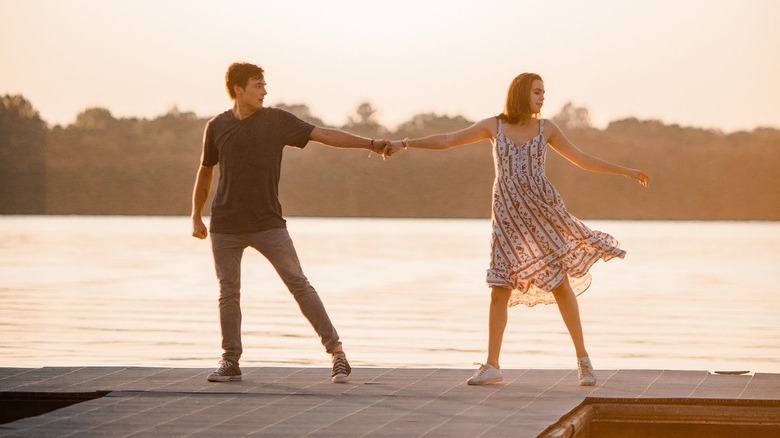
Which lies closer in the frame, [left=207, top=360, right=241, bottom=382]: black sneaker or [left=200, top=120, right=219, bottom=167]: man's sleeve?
[left=207, top=360, right=241, bottom=382]: black sneaker

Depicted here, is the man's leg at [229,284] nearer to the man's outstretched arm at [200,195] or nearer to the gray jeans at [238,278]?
the gray jeans at [238,278]

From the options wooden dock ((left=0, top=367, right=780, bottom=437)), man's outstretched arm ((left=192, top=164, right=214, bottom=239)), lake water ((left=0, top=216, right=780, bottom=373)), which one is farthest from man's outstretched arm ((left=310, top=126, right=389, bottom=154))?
lake water ((left=0, top=216, right=780, bottom=373))

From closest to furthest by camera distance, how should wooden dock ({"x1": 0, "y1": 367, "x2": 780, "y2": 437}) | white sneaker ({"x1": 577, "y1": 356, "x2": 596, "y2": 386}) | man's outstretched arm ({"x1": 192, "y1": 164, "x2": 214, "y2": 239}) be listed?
wooden dock ({"x1": 0, "y1": 367, "x2": 780, "y2": 437}) < white sneaker ({"x1": 577, "y1": 356, "x2": 596, "y2": 386}) < man's outstretched arm ({"x1": 192, "y1": 164, "x2": 214, "y2": 239})

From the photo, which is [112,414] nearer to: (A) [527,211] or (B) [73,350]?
(A) [527,211]

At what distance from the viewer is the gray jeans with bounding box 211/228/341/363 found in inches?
333

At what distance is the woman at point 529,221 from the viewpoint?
8.38 metres

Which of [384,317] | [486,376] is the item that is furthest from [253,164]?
[384,317]

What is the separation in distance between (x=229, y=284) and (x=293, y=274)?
0.39 meters

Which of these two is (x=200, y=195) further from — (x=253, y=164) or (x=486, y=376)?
(x=486, y=376)

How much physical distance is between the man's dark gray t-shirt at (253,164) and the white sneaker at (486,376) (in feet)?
4.56

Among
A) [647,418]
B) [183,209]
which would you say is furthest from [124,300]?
[183,209]

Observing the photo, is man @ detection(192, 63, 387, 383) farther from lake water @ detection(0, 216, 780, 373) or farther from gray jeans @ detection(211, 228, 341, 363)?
lake water @ detection(0, 216, 780, 373)

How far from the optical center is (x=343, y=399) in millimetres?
7605

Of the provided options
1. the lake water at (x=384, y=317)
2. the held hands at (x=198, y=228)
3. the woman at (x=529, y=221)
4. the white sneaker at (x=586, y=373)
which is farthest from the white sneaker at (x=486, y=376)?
the lake water at (x=384, y=317)
